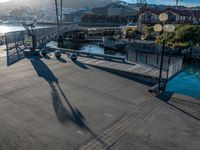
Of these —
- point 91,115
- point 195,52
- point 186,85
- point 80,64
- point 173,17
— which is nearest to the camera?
point 91,115

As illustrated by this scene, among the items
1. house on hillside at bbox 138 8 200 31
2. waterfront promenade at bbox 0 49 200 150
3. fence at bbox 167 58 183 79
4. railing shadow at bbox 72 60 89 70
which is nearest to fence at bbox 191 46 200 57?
fence at bbox 167 58 183 79

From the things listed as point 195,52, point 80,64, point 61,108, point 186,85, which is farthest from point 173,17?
point 61,108

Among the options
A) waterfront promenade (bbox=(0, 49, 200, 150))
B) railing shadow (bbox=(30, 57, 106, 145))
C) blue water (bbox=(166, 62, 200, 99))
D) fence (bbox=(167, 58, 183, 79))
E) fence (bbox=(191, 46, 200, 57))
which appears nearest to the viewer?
waterfront promenade (bbox=(0, 49, 200, 150))

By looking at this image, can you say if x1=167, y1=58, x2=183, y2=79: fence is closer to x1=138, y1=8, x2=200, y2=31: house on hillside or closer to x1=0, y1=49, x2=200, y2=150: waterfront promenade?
x1=0, y1=49, x2=200, y2=150: waterfront promenade

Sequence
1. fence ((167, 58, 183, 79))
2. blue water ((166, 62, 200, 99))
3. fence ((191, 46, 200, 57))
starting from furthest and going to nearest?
1. fence ((191, 46, 200, 57))
2. blue water ((166, 62, 200, 99))
3. fence ((167, 58, 183, 79))

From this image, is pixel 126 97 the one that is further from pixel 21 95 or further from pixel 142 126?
pixel 21 95

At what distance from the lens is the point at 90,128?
9539 millimetres

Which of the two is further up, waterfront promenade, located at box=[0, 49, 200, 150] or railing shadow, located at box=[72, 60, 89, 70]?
railing shadow, located at box=[72, 60, 89, 70]

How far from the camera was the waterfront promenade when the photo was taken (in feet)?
28.1

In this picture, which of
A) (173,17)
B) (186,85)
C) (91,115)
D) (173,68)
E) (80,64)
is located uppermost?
(173,17)

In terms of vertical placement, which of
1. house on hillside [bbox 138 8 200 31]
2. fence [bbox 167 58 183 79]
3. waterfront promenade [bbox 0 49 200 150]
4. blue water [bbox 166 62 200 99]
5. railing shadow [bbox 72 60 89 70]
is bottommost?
blue water [bbox 166 62 200 99]

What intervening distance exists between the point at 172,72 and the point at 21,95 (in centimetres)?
1041

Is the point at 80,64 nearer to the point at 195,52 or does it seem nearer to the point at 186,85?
the point at 186,85

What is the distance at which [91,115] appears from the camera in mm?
10695
